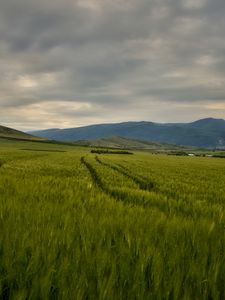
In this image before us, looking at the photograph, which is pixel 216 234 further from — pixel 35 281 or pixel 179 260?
pixel 35 281

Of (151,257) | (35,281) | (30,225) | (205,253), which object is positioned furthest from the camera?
(30,225)

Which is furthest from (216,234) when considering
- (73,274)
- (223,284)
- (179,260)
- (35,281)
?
(35,281)

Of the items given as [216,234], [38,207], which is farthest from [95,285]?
[38,207]

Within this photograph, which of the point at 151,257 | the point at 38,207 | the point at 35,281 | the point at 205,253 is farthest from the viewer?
the point at 38,207

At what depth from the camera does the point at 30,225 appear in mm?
4047

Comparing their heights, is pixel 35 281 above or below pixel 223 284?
above

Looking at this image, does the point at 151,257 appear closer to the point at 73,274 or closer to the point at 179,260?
the point at 179,260

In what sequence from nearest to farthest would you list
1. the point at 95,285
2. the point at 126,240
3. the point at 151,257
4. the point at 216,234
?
the point at 95,285 → the point at 151,257 → the point at 126,240 → the point at 216,234

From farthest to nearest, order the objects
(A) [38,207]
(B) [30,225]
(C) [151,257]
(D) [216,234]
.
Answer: (A) [38,207]
(D) [216,234]
(B) [30,225]
(C) [151,257]

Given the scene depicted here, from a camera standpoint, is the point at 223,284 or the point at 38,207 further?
the point at 38,207

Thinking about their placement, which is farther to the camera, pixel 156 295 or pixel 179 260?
pixel 179 260

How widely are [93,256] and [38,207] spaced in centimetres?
267

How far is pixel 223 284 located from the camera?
2.73 metres

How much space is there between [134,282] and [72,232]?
4.58 ft
